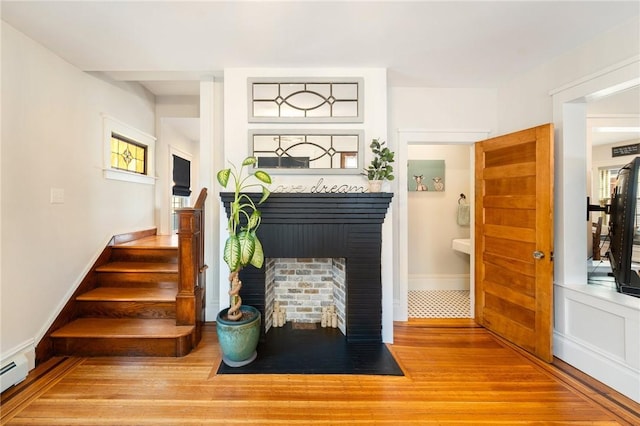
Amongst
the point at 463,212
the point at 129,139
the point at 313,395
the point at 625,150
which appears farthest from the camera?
the point at 463,212

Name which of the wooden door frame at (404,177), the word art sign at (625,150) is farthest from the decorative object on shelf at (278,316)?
the word art sign at (625,150)

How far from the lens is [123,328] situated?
229 centimetres

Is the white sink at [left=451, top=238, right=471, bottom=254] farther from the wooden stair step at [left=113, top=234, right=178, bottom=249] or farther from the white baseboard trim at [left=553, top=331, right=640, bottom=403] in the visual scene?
the wooden stair step at [left=113, top=234, right=178, bottom=249]

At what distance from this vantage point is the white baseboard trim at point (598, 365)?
5.84ft

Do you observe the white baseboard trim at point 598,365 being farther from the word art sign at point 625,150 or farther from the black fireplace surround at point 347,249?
the word art sign at point 625,150

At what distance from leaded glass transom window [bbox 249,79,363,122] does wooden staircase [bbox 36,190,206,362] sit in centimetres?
118

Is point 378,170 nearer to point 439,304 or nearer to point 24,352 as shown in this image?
point 439,304

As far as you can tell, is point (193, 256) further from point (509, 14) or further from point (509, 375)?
point (509, 14)

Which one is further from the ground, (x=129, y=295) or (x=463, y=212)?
(x=463, y=212)

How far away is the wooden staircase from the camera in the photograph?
218cm

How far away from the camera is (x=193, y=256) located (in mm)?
2375

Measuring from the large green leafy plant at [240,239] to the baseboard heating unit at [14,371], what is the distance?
→ 4.73ft

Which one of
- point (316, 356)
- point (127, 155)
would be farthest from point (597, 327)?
point (127, 155)

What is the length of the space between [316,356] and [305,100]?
228cm
